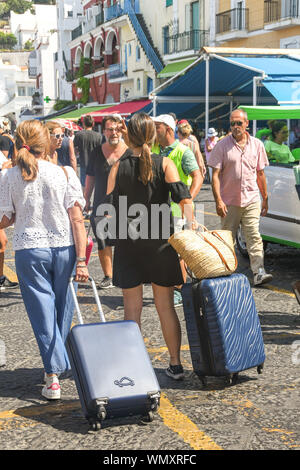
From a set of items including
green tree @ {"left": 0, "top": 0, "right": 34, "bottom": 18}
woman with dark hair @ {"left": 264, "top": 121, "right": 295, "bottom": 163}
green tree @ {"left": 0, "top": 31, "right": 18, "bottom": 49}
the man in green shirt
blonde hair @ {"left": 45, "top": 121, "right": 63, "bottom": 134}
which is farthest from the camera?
green tree @ {"left": 0, "top": 0, "right": 34, "bottom": 18}

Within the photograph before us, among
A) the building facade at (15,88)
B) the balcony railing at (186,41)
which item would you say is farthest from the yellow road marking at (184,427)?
the building facade at (15,88)

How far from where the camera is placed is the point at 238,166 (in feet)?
24.3

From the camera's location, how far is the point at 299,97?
1477 cm

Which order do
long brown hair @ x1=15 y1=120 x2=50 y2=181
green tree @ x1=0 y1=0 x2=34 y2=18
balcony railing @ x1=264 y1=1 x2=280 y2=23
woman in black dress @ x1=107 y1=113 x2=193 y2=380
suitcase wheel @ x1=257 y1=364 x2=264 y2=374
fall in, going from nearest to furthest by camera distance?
long brown hair @ x1=15 y1=120 x2=50 y2=181, woman in black dress @ x1=107 y1=113 x2=193 y2=380, suitcase wheel @ x1=257 y1=364 x2=264 y2=374, balcony railing @ x1=264 y1=1 x2=280 y2=23, green tree @ x1=0 y1=0 x2=34 y2=18

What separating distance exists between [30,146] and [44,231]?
541 millimetres

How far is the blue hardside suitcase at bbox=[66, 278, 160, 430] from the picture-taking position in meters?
3.95

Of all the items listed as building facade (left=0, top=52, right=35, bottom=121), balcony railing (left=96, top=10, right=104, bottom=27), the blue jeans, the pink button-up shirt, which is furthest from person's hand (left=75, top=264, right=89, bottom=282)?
building facade (left=0, top=52, right=35, bottom=121)

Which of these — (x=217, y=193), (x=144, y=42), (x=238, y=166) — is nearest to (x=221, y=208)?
(x=217, y=193)

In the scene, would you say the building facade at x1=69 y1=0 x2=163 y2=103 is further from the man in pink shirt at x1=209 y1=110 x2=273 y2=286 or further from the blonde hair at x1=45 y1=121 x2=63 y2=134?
the blonde hair at x1=45 y1=121 x2=63 y2=134

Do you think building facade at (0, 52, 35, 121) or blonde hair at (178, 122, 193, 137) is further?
building facade at (0, 52, 35, 121)

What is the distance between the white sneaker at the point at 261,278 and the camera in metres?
7.64

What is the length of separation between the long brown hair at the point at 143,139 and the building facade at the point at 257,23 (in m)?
22.8

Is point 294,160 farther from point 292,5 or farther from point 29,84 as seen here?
point 29,84

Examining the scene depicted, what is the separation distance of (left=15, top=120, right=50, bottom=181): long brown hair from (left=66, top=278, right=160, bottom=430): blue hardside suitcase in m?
1.03
